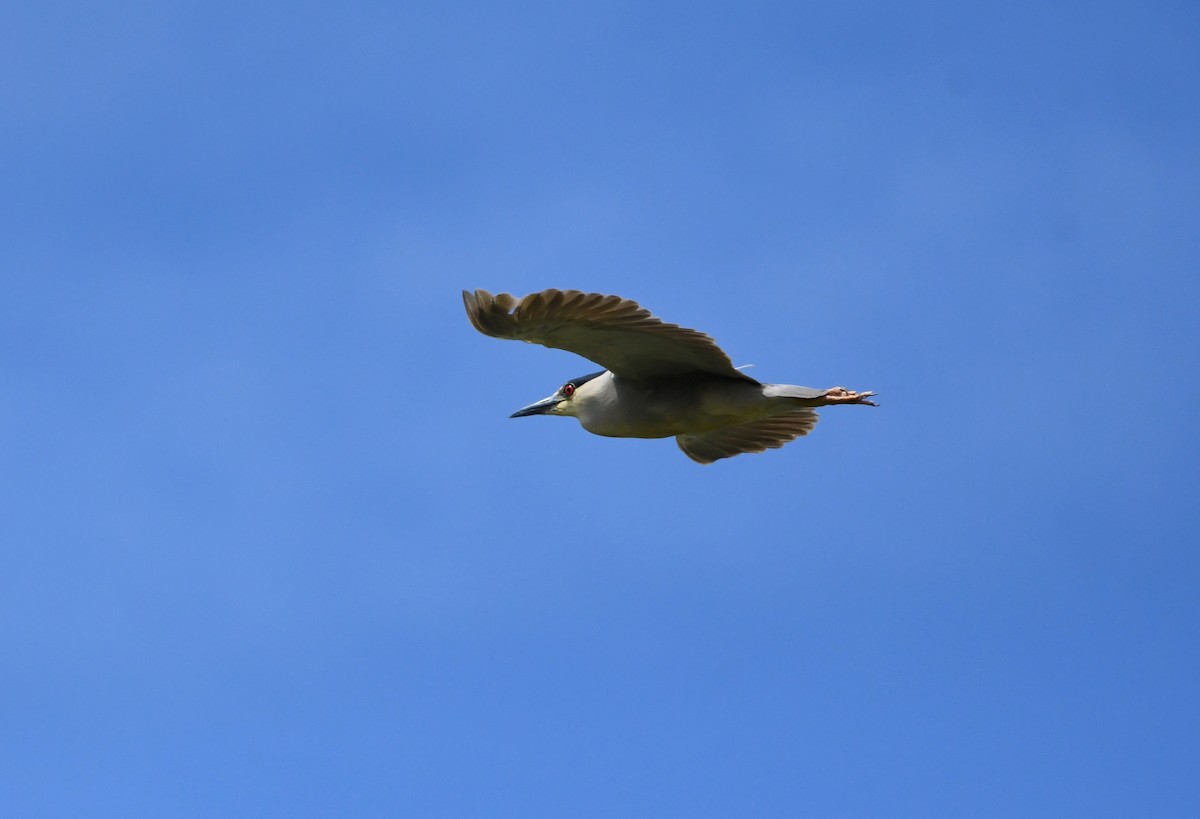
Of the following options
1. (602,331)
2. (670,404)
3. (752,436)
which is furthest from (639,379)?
(752,436)

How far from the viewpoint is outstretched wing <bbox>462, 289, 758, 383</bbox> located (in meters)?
10.5

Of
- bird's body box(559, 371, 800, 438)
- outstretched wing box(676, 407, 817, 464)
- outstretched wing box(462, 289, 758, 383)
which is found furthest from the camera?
outstretched wing box(676, 407, 817, 464)

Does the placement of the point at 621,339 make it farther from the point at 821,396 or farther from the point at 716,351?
the point at 821,396

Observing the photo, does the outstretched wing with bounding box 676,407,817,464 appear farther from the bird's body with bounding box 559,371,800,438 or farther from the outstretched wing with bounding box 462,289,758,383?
the outstretched wing with bounding box 462,289,758,383

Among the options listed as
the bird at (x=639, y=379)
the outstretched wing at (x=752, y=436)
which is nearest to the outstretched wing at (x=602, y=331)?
the bird at (x=639, y=379)

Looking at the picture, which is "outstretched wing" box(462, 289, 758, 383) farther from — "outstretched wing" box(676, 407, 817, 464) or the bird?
"outstretched wing" box(676, 407, 817, 464)

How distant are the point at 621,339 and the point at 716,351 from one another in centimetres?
74

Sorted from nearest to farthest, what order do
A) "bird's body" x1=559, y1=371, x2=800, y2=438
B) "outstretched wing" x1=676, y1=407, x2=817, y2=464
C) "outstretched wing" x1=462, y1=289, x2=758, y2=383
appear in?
1. "outstretched wing" x1=462, y1=289, x2=758, y2=383
2. "bird's body" x1=559, y1=371, x2=800, y2=438
3. "outstretched wing" x1=676, y1=407, x2=817, y2=464

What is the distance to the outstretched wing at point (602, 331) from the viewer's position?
10539 mm

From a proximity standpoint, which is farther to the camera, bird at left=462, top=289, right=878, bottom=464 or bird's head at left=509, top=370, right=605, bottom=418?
bird's head at left=509, top=370, right=605, bottom=418

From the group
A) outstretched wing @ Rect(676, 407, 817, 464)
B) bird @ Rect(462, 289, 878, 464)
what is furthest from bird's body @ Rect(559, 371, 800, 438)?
outstretched wing @ Rect(676, 407, 817, 464)

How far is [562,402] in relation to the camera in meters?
13.0

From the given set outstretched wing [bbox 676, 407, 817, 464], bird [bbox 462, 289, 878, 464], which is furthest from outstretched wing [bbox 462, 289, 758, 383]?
outstretched wing [bbox 676, 407, 817, 464]

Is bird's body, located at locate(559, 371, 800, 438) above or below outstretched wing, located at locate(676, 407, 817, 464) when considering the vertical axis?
below
